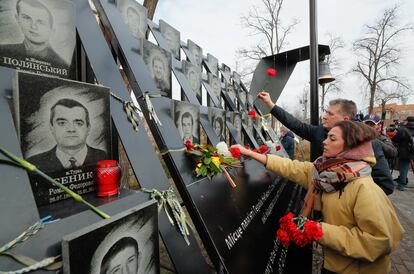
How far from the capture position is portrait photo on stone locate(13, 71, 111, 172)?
86 cm

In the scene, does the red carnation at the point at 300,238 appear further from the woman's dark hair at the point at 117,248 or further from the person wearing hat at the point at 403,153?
the person wearing hat at the point at 403,153

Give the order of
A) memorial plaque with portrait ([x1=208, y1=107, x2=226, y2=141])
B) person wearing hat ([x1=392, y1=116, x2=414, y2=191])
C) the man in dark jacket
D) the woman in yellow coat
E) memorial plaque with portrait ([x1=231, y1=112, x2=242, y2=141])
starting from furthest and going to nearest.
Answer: person wearing hat ([x1=392, y1=116, x2=414, y2=191]), memorial plaque with portrait ([x1=231, y1=112, x2=242, y2=141]), memorial plaque with portrait ([x1=208, y1=107, x2=226, y2=141]), the man in dark jacket, the woman in yellow coat

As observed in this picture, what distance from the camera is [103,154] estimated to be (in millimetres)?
1159

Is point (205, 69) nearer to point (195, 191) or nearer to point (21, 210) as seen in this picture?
point (195, 191)

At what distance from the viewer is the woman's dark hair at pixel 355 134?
65.8 inches

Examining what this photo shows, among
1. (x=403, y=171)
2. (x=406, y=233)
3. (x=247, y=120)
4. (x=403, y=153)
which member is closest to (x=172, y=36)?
(x=247, y=120)

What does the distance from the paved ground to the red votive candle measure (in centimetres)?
376

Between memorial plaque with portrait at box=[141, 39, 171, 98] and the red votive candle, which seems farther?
memorial plaque with portrait at box=[141, 39, 171, 98]

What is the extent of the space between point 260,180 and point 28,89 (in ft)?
7.21

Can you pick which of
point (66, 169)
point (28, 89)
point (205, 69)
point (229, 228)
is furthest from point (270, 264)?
point (205, 69)

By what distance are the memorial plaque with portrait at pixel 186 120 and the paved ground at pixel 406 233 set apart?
322 centimetres

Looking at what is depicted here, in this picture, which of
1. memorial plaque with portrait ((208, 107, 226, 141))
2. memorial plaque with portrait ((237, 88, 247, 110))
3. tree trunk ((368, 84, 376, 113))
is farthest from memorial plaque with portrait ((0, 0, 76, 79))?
tree trunk ((368, 84, 376, 113))

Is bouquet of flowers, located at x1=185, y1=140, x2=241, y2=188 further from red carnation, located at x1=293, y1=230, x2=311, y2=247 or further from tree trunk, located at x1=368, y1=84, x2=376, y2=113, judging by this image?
tree trunk, located at x1=368, y1=84, x2=376, y2=113

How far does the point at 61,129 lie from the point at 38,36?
0.48 metres
